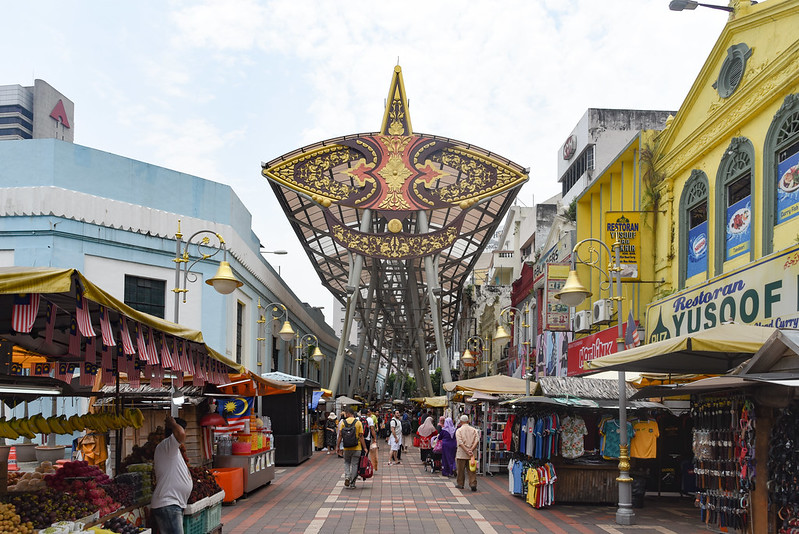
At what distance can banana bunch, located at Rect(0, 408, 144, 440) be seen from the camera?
26.2 ft

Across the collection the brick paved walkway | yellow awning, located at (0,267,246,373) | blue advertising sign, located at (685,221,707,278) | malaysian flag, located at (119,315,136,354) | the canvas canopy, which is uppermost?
blue advertising sign, located at (685,221,707,278)

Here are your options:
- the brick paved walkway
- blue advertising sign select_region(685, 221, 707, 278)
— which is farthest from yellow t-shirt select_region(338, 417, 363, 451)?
blue advertising sign select_region(685, 221, 707, 278)

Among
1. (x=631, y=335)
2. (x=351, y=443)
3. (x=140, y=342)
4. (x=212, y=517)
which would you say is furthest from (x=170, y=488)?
(x=631, y=335)

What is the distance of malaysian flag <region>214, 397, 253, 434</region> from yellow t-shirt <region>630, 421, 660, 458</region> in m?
7.39

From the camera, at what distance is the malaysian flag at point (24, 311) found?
17.9 feet

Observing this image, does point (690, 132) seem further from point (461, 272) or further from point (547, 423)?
point (461, 272)

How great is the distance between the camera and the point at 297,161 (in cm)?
2784

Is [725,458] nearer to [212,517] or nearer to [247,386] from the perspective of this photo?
[212,517]

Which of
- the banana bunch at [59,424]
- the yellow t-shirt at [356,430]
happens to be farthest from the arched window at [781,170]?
the banana bunch at [59,424]

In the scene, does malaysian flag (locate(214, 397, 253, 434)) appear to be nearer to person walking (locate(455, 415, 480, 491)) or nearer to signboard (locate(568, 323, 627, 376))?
person walking (locate(455, 415, 480, 491))

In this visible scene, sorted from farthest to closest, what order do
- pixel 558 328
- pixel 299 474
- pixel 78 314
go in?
pixel 558 328, pixel 299 474, pixel 78 314

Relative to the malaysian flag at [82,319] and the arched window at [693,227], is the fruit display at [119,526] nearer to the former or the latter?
the malaysian flag at [82,319]

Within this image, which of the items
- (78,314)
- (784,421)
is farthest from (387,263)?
(78,314)

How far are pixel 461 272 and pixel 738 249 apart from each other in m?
33.1
